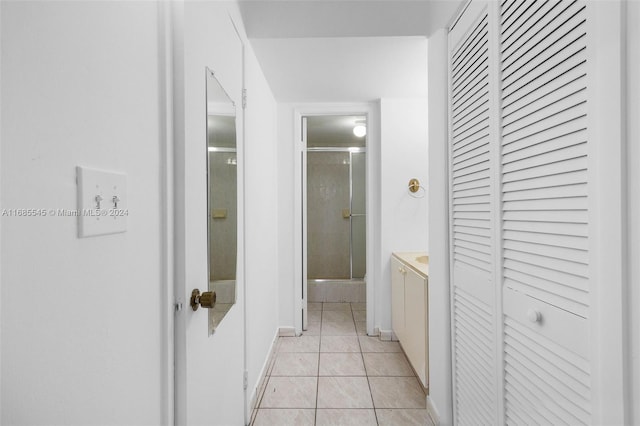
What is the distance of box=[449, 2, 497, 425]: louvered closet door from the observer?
1.25 meters

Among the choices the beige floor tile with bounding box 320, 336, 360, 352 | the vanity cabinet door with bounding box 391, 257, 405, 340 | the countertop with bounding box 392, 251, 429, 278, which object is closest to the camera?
the countertop with bounding box 392, 251, 429, 278

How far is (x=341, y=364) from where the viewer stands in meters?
2.48

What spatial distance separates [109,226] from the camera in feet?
2.15

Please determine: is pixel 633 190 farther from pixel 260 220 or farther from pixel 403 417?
pixel 260 220

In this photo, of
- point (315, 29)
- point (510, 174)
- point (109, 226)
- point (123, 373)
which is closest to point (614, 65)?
point (510, 174)

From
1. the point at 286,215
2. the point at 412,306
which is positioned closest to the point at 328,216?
the point at 286,215

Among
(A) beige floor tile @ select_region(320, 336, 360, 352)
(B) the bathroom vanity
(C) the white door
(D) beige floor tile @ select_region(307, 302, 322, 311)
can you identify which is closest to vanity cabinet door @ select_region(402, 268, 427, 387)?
(B) the bathroom vanity

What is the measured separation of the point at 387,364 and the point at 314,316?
1287 mm

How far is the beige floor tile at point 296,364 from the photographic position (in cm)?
236

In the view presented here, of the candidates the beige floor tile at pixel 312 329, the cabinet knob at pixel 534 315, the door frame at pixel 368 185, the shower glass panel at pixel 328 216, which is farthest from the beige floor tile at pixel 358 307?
the cabinet knob at pixel 534 315

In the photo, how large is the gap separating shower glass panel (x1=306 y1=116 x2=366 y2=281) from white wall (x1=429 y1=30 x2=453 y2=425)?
2.67m

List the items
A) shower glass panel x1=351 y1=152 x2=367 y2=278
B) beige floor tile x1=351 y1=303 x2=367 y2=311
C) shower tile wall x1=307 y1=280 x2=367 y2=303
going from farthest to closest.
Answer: shower glass panel x1=351 y1=152 x2=367 y2=278
shower tile wall x1=307 y1=280 x2=367 y2=303
beige floor tile x1=351 y1=303 x2=367 y2=311

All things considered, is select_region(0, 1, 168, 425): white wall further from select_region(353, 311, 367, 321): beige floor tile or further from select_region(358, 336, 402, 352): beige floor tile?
select_region(353, 311, 367, 321): beige floor tile

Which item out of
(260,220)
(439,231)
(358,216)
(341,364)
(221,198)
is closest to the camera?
(221,198)
